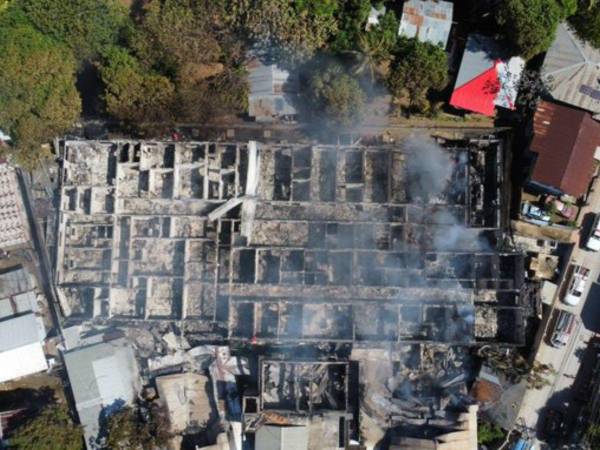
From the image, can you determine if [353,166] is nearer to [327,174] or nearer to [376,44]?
[327,174]

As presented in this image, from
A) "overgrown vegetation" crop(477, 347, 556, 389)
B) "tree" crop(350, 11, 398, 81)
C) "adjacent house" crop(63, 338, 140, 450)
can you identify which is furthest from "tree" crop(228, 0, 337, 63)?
"overgrown vegetation" crop(477, 347, 556, 389)

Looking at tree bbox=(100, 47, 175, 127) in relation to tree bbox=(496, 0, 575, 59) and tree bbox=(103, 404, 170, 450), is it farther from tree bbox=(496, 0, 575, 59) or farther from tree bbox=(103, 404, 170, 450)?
tree bbox=(496, 0, 575, 59)

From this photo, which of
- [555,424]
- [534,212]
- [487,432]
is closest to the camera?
[487,432]

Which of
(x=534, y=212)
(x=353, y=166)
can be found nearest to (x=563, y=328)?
(x=534, y=212)

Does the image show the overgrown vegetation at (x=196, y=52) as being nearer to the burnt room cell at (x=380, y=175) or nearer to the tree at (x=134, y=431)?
the burnt room cell at (x=380, y=175)

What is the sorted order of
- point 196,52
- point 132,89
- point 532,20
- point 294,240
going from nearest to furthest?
point 532,20, point 132,89, point 196,52, point 294,240

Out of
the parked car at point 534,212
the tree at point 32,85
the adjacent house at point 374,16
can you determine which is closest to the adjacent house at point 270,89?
the adjacent house at point 374,16
